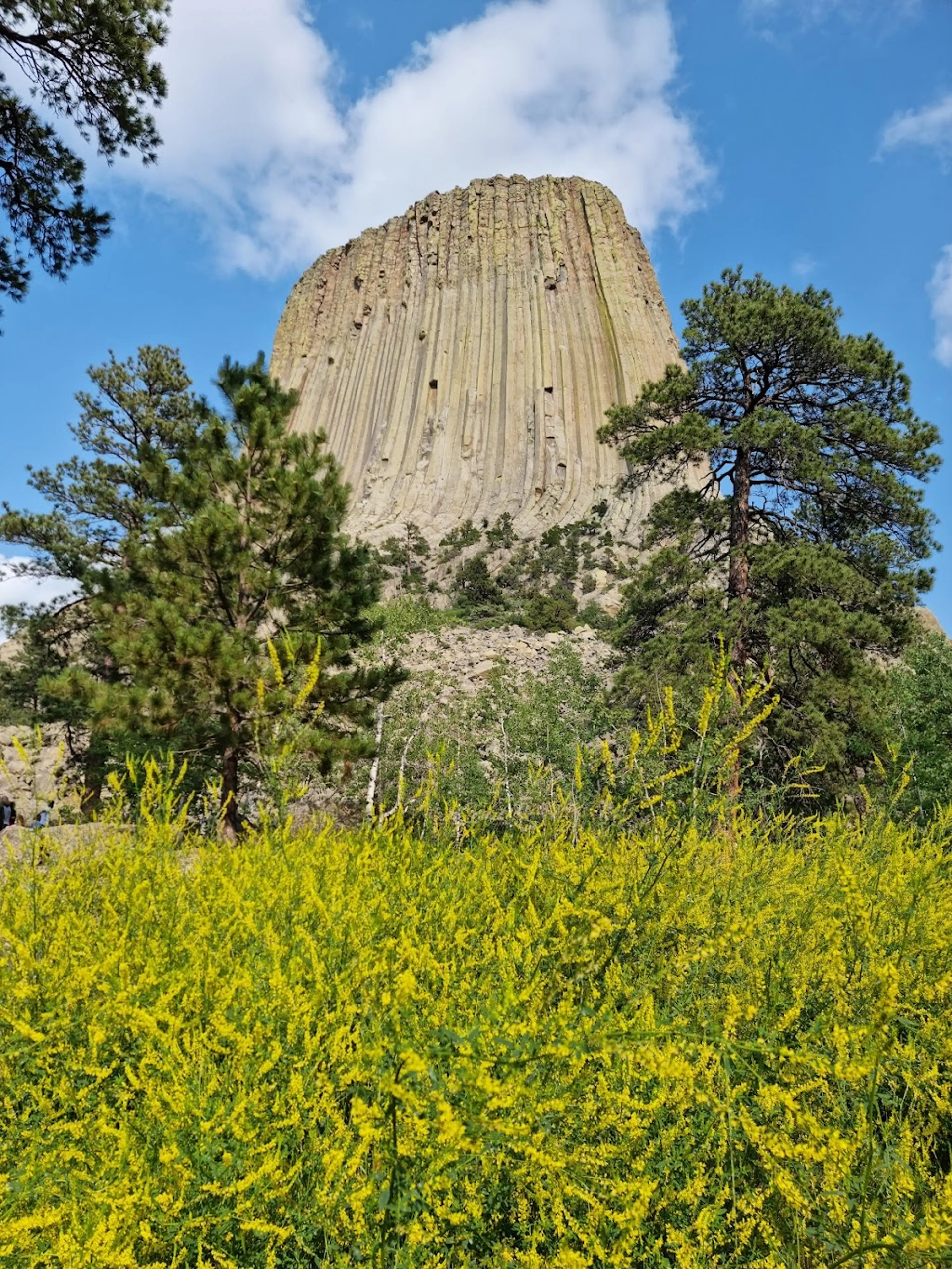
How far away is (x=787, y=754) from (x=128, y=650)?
9.23 meters

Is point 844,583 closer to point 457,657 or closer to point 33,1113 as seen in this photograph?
point 33,1113

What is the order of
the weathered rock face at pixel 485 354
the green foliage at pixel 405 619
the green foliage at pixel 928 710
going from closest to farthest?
the green foliage at pixel 928 710 → the green foliage at pixel 405 619 → the weathered rock face at pixel 485 354

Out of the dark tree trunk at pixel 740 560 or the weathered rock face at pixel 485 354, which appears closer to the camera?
the dark tree trunk at pixel 740 560

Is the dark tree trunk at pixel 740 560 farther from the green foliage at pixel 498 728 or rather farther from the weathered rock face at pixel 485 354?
the weathered rock face at pixel 485 354

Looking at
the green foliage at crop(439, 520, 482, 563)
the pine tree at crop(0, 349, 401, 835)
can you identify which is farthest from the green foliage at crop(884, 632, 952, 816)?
the green foliage at crop(439, 520, 482, 563)

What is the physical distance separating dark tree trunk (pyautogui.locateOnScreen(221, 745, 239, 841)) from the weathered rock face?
45.4 metres

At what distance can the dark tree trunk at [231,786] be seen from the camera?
30.8ft

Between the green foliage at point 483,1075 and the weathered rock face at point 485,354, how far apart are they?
51520mm

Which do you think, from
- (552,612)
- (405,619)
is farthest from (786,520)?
(552,612)

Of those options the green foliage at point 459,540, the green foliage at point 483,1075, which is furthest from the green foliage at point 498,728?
the green foliage at point 459,540

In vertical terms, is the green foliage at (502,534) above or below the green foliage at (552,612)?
above

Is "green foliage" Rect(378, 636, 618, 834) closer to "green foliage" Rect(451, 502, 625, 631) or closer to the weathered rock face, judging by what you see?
"green foliage" Rect(451, 502, 625, 631)

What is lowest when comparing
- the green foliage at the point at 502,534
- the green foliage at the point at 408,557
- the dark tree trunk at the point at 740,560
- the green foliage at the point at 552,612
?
the dark tree trunk at the point at 740,560

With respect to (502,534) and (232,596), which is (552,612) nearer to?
(502,534)
